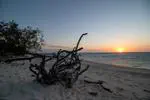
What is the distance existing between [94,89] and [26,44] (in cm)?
1712

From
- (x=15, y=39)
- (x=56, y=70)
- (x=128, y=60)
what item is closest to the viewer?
(x=56, y=70)

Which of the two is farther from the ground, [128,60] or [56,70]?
[56,70]

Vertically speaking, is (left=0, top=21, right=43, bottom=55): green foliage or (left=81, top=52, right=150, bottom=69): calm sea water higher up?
(left=0, top=21, right=43, bottom=55): green foliage

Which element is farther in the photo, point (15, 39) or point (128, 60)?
point (128, 60)

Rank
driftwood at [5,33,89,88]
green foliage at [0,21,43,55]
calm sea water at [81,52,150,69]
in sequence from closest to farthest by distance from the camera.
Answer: driftwood at [5,33,89,88]
green foliage at [0,21,43,55]
calm sea water at [81,52,150,69]

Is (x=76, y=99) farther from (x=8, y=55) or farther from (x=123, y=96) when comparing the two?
(x=8, y=55)

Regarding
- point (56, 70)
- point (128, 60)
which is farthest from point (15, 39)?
point (128, 60)

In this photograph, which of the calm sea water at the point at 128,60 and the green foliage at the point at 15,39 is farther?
the calm sea water at the point at 128,60

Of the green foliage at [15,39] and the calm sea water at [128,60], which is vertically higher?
the green foliage at [15,39]

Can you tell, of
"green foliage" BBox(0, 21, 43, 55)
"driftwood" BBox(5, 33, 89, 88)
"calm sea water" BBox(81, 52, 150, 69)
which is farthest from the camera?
"calm sea water" BBox(81, 52, 150, 69)

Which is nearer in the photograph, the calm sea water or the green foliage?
the green foliage

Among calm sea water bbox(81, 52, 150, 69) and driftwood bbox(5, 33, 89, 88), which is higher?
driftwood bbox(5, 33, 89, 88)

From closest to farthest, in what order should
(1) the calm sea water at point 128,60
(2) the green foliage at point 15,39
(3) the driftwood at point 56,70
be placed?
(3) the driftwood at point 56,70 < (2) the green foliage at point 15,39 < (1) the calm sea water at point 128,60

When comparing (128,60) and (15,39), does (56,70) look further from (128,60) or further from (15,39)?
(128,60)
